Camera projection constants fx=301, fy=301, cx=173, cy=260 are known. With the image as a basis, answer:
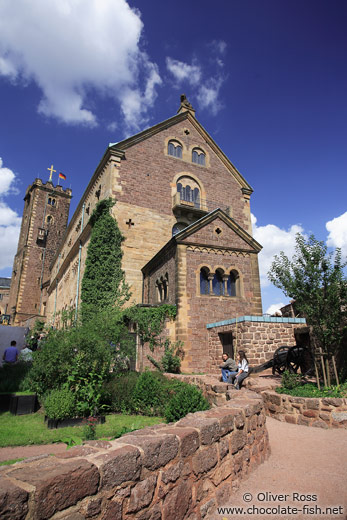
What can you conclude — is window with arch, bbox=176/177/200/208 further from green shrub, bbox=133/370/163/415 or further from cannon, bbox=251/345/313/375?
green shrub, bbox=133/370/163/415

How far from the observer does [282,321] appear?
45.9ft

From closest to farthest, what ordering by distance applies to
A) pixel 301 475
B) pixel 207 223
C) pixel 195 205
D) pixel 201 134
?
pixel 301 475, pixel 207 223, pixel 195 205, pixel 201 134

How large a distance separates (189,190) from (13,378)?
1912 centimetres

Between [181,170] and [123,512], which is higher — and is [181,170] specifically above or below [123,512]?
above

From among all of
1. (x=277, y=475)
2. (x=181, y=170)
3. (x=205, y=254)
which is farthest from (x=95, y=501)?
(x=181, y=170)

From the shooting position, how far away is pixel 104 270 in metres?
20.2

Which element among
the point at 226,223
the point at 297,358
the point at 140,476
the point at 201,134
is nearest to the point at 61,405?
the point at 140,476

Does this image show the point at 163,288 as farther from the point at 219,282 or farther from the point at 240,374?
the point at 240,374

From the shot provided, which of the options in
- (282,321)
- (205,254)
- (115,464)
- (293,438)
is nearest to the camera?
(115,464)

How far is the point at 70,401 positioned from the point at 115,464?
6605 mm

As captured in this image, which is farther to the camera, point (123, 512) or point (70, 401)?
point (70, 401)

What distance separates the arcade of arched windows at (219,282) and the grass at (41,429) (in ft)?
30.4

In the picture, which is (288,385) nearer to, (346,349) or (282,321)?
(346,349)

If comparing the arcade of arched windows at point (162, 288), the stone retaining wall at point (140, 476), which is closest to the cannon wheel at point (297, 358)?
the arcade of arched windows at point (162, 288)
